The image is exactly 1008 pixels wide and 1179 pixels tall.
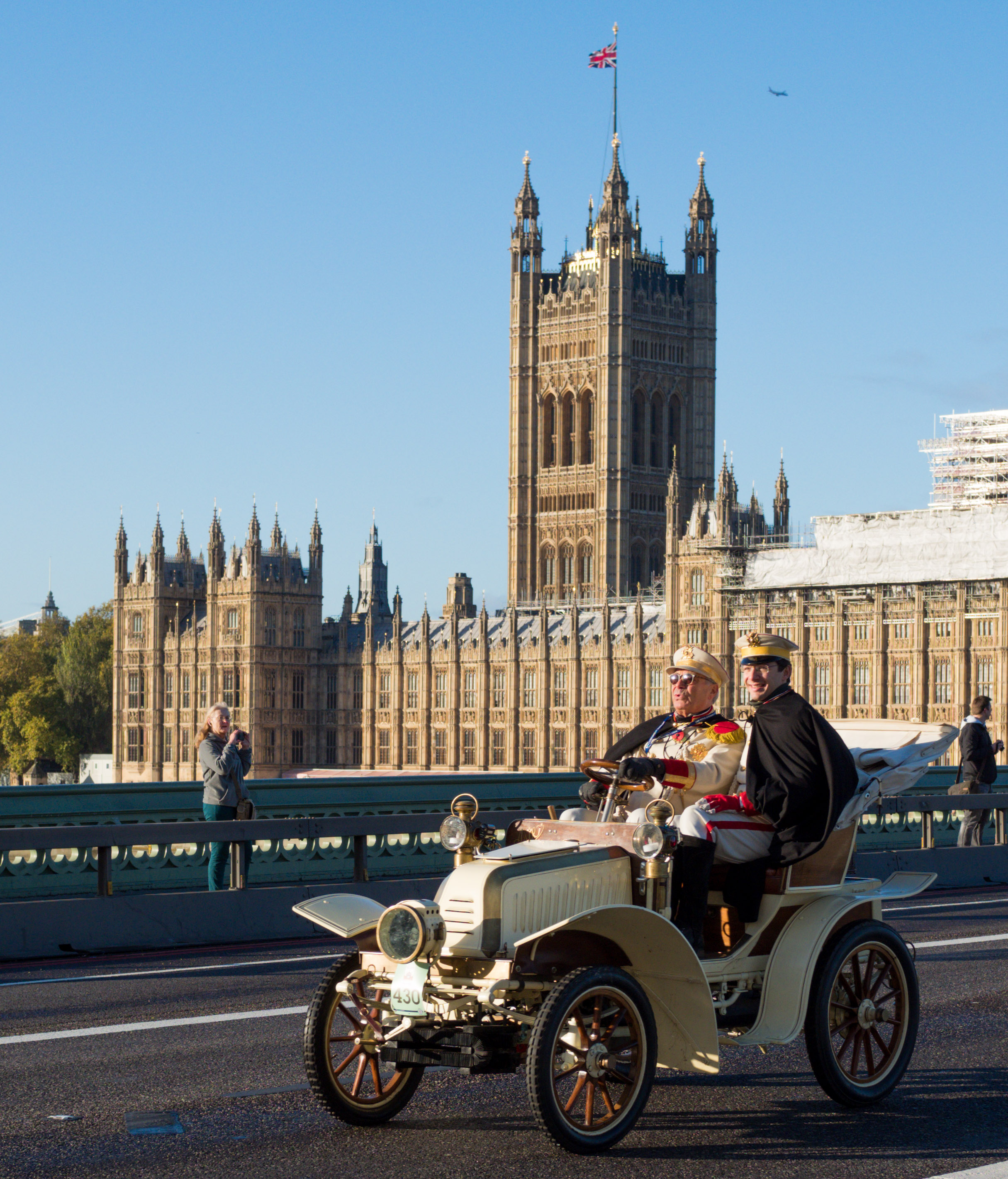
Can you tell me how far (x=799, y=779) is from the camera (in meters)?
7.57

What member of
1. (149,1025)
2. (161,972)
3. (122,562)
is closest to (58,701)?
(122,562)

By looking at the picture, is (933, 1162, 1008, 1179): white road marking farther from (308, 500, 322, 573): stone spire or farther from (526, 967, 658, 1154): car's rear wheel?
(308, 500, 322, 573): stone spire

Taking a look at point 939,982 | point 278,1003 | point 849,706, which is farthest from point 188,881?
point 849,706

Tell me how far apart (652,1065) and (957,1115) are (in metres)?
1.42

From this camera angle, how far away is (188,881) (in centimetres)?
1580

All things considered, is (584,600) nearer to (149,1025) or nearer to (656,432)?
(656,432)

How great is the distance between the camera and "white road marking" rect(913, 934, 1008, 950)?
1294cm

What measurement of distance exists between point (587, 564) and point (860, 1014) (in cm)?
10020

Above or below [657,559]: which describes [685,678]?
below

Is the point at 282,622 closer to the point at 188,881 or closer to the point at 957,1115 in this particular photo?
the point at 188,881

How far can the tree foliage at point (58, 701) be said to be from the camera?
107m

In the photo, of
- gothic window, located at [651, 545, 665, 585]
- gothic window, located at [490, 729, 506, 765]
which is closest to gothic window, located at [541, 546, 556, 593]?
gothic window, located at [651, 545, 665, 585]

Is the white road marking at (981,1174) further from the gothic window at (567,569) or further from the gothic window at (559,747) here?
the gothic window at (567,569)

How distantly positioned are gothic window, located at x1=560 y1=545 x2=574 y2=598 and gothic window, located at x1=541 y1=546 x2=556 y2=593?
0.47 meters
